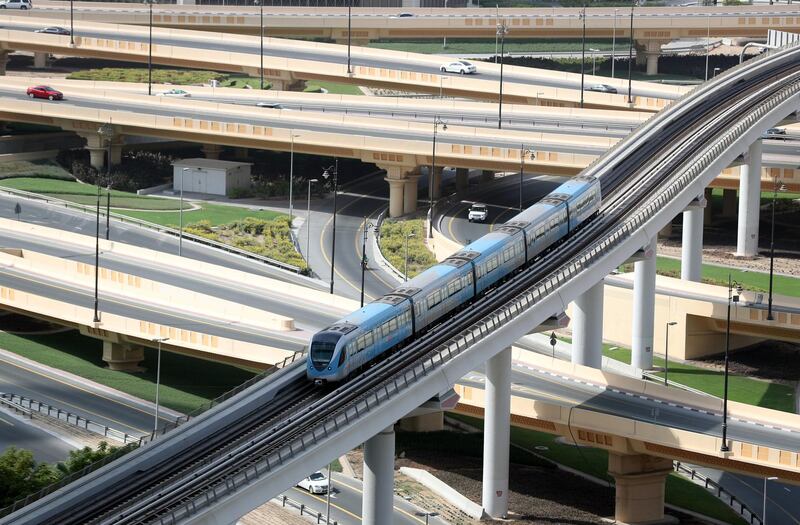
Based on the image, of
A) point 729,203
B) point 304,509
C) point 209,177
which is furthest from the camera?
point 209,177

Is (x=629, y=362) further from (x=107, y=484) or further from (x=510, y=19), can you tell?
(x=510, y=19)

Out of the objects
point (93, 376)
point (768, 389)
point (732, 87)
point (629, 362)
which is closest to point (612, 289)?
point (629, 362)

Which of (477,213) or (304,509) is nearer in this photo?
(304,509)

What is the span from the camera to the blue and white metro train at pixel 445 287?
6969cm

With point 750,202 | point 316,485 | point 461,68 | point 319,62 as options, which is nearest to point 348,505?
point 316,485

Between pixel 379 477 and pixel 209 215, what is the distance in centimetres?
6876

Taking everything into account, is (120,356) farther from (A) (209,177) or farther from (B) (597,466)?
(A) (209,177)

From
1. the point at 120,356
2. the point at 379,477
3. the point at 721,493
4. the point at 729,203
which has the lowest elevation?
the point at 721,493

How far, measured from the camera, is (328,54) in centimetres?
17600

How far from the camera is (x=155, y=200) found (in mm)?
140250

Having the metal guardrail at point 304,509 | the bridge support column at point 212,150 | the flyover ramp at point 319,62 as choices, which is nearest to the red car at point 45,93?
the bridge support column at point 212,150

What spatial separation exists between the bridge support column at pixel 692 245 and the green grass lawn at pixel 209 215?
120 ft

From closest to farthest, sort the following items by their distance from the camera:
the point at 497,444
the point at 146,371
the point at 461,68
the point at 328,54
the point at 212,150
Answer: the point at 497,444 < the point at 146,371 < the point at 212,150 < the point at 461,68 < the point at 328,54

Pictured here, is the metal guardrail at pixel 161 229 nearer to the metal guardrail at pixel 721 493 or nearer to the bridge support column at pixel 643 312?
the bridge support column at pixel 643 312
